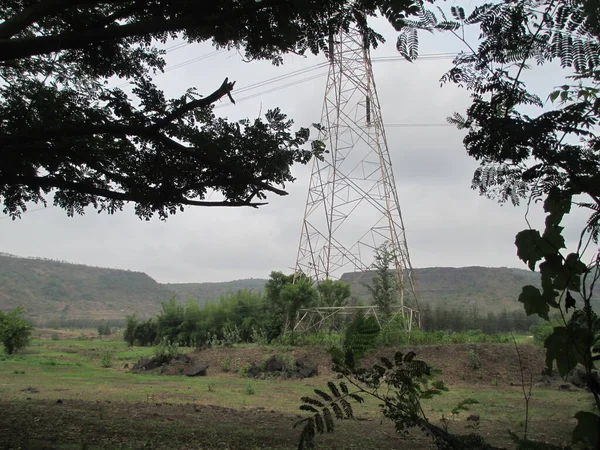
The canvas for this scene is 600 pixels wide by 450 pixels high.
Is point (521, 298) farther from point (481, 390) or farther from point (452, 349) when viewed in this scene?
point (452, 349)

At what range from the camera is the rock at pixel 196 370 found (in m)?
18.5

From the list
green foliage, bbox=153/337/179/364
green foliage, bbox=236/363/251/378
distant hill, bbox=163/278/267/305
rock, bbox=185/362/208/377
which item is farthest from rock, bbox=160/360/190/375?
distant hill, bbox=163/278/267/305

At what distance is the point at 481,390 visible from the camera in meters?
14.0

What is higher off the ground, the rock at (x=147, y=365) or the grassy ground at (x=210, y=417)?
the grassy ground at (x=210, y=417)

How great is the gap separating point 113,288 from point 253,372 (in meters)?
128

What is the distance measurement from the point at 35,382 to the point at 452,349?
1329 cm

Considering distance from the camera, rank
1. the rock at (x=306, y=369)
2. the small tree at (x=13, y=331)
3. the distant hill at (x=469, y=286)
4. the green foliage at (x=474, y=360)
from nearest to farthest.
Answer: the green foliage at (x=474, y=360), the rock at (x=306, y=369), the small tree at (x=13, y=331), the distant hill at (x=469, y=286)

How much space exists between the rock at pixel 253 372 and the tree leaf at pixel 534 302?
1754cm

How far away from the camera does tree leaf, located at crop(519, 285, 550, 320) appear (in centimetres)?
128

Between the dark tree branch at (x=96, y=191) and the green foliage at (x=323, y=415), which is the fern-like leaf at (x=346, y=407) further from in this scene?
the dark tree branch at (x=96, y=191)

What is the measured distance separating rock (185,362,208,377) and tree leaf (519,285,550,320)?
→ 18531 mm

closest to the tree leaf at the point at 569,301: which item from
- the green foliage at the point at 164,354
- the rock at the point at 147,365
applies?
the rock at the point at 147,365

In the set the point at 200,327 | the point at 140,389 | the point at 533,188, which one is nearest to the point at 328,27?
the point at 533,188

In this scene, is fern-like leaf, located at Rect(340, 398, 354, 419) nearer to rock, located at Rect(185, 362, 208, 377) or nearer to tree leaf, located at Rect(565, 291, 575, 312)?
tree leaf, located at Rect(565, 291, 575, 312)
